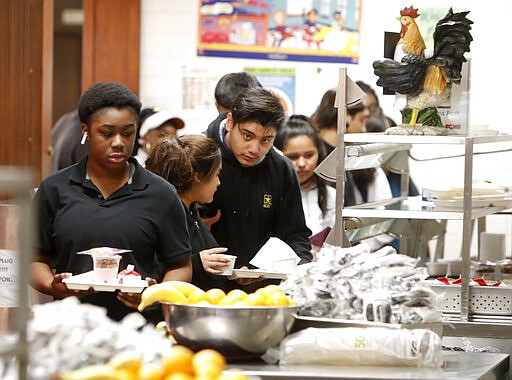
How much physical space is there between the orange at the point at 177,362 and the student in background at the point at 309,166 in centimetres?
371

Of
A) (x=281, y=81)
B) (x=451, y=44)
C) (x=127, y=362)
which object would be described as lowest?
(x=127, y=362)

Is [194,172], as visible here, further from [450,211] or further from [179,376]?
[179,376]

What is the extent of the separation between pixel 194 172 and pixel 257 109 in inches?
17.3

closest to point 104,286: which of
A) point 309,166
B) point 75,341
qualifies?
point 75,341

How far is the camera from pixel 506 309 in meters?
4.37

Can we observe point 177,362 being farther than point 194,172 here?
No

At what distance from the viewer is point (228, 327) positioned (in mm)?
2959

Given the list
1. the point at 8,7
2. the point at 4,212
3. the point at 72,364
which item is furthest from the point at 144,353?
the point at 8,7

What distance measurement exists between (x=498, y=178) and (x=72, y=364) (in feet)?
19.4

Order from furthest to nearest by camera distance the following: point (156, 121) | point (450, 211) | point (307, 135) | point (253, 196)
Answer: point (156, 121)
point (307, 135)
point (253, 196)
point (450, 211)

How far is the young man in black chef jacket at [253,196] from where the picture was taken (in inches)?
194

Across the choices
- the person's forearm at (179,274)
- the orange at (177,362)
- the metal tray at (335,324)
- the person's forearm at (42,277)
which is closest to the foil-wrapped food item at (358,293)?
the metal tray at (335,324)

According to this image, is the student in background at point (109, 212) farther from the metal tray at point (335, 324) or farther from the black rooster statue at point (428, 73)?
the black rooster statue at point (428, 73)

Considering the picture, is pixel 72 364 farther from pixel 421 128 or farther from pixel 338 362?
pixel 421 128
